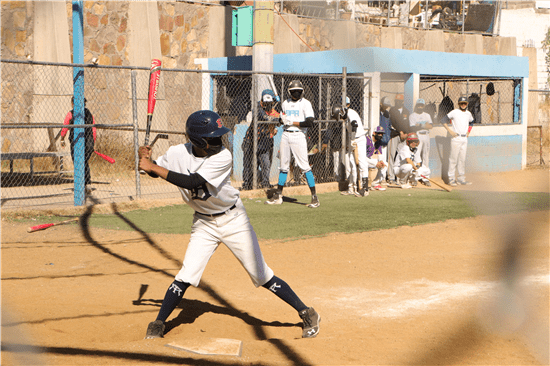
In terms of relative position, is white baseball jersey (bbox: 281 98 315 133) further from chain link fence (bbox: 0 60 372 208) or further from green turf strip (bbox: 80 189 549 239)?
green turf strip (bbox: 80 189 549 239)

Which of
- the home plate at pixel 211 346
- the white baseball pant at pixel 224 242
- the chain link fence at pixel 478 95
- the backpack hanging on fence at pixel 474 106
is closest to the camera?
the home plate at pixel 211 346

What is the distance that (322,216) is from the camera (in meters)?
10.1

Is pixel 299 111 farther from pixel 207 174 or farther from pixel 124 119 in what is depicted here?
pixel 124 119

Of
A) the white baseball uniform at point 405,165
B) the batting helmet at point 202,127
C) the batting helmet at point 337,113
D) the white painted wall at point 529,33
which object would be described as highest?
the white painted wall at point 529,33

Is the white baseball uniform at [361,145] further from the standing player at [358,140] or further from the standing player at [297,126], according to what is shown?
the standing player at [297,126]

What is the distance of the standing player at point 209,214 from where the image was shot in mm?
4192

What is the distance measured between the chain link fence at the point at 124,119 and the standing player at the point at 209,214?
7.73m

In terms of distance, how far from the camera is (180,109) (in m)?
17.2

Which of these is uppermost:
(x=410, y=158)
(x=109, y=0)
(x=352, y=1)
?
(x=109, y=0)

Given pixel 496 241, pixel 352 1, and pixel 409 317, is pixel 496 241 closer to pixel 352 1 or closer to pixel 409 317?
pixel 352 1

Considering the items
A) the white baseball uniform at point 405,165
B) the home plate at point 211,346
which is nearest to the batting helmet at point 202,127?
the home plate at point 211,346

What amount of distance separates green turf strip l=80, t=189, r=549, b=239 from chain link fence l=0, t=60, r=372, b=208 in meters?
1.69

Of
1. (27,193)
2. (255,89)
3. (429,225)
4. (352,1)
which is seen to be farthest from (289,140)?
(352,1)

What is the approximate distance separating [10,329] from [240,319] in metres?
1.84
